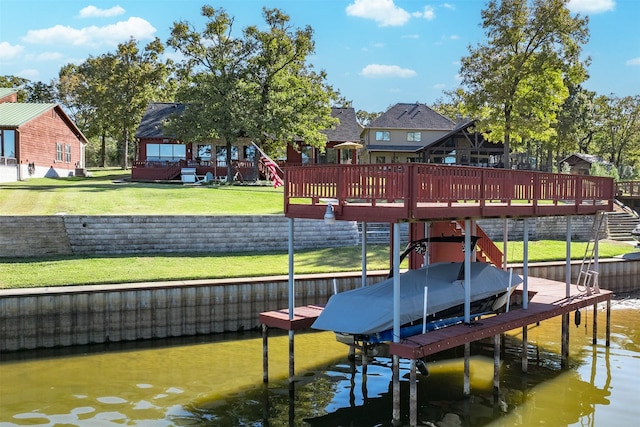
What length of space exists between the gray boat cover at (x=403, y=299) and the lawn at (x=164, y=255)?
6.70 meters

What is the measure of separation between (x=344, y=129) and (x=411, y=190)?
4171 centimetres

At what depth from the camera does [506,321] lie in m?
12.9

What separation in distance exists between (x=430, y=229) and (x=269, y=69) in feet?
81.6

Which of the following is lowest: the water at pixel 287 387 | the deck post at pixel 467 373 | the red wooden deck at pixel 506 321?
the water at pixel 287 387

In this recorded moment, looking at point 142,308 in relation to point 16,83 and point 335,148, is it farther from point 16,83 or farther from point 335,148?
point 16,83

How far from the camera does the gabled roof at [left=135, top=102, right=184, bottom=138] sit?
147ft

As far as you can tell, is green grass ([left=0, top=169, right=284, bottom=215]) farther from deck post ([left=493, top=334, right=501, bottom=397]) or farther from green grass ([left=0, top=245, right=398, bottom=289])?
deck post ([left=493, top=334, right=501, bottom=397])

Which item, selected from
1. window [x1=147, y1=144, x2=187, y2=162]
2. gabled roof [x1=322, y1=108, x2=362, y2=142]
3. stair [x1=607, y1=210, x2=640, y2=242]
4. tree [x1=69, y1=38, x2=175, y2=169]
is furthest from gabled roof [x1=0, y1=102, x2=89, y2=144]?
stair [x1=607, y1=210, x2=640, y2=242]

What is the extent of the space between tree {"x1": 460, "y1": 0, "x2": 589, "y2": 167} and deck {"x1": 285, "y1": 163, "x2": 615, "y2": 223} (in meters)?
21.1

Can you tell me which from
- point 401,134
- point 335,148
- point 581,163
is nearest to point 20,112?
point 335,148

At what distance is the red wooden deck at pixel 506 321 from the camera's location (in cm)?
1069

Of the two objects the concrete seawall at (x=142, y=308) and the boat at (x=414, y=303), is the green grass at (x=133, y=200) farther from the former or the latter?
the boat at (x=414, y=303)

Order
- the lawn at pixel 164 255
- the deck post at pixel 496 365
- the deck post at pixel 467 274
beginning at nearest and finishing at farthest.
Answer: the deck post at pixel 467 274 → the deck post at pixel 496 365 → the lawn at pixel 164 255

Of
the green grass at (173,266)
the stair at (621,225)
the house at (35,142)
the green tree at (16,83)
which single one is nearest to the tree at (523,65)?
the stair at (621,225)
